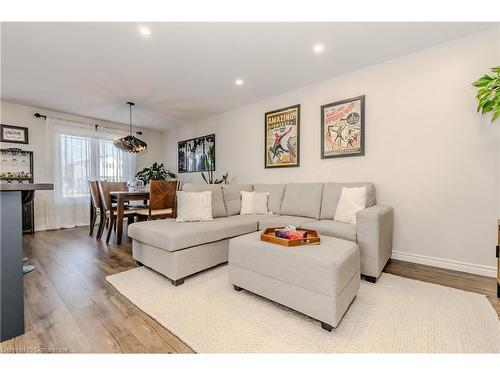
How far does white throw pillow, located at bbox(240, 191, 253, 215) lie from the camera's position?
321 cm

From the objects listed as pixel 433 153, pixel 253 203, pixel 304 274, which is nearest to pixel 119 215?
pixel 253 203

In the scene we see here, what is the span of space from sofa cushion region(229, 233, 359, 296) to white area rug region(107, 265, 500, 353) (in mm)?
241

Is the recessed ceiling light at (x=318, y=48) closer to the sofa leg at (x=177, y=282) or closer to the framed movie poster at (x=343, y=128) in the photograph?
the framed movie poster at (x=343, y=128)

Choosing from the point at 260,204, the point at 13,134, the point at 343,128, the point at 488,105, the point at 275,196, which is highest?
the point at 13,134

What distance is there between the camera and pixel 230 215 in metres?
3.07

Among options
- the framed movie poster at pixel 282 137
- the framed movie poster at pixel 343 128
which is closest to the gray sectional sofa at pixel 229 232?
the framed movie poster at pixel 343 128

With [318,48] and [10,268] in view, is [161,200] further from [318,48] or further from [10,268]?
[318,48]

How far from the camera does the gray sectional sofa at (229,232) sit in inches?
77.0

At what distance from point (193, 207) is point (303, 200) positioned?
1.42 metres

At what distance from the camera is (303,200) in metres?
2.98

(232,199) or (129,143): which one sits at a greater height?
(129,143)

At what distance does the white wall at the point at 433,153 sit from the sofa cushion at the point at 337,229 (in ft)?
2.72

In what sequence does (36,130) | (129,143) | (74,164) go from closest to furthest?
(129,143) < (36,130) < (74,164)
